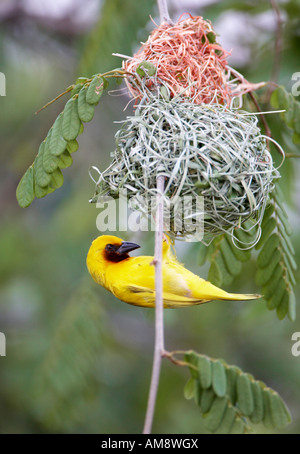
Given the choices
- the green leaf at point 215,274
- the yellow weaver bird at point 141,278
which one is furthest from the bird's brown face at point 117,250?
the green leaf at point 215,274

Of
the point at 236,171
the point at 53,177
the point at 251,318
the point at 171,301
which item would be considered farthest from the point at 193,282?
the point at 251,318

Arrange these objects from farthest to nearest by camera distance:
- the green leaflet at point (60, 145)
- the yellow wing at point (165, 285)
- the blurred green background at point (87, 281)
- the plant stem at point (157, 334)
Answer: the blurred green background at point (87, 281) → the yellow wing at point (165, 285) → the green leaflet at point (60, 145) → the plant stem at point (157, 334)

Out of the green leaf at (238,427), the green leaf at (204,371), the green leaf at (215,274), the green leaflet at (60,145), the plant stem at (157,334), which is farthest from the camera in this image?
the green leaf at (215,274)

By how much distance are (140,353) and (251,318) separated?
341 cm

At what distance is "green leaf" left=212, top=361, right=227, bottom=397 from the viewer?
2.27 m

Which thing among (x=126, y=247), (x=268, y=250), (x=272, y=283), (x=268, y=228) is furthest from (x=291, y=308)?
(x=126, y=247)

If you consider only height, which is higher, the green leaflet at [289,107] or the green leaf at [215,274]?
the green leaflet at [289,107]

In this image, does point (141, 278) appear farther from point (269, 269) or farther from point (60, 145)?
point (60, 145)

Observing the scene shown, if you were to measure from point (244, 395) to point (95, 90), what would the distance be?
1.45 metres

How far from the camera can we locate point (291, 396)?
714 cm

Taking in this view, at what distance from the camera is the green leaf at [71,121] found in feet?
8.05

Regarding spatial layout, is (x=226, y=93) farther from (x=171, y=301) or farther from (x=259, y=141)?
(x=171, y=301)

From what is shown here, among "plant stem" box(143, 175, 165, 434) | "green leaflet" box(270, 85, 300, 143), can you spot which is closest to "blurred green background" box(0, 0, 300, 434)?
"green leaflet" box(270, 85, 300, 143)

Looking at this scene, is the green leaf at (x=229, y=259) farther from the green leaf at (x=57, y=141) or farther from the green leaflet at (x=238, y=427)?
the green leaf at (x=57, y=141)
